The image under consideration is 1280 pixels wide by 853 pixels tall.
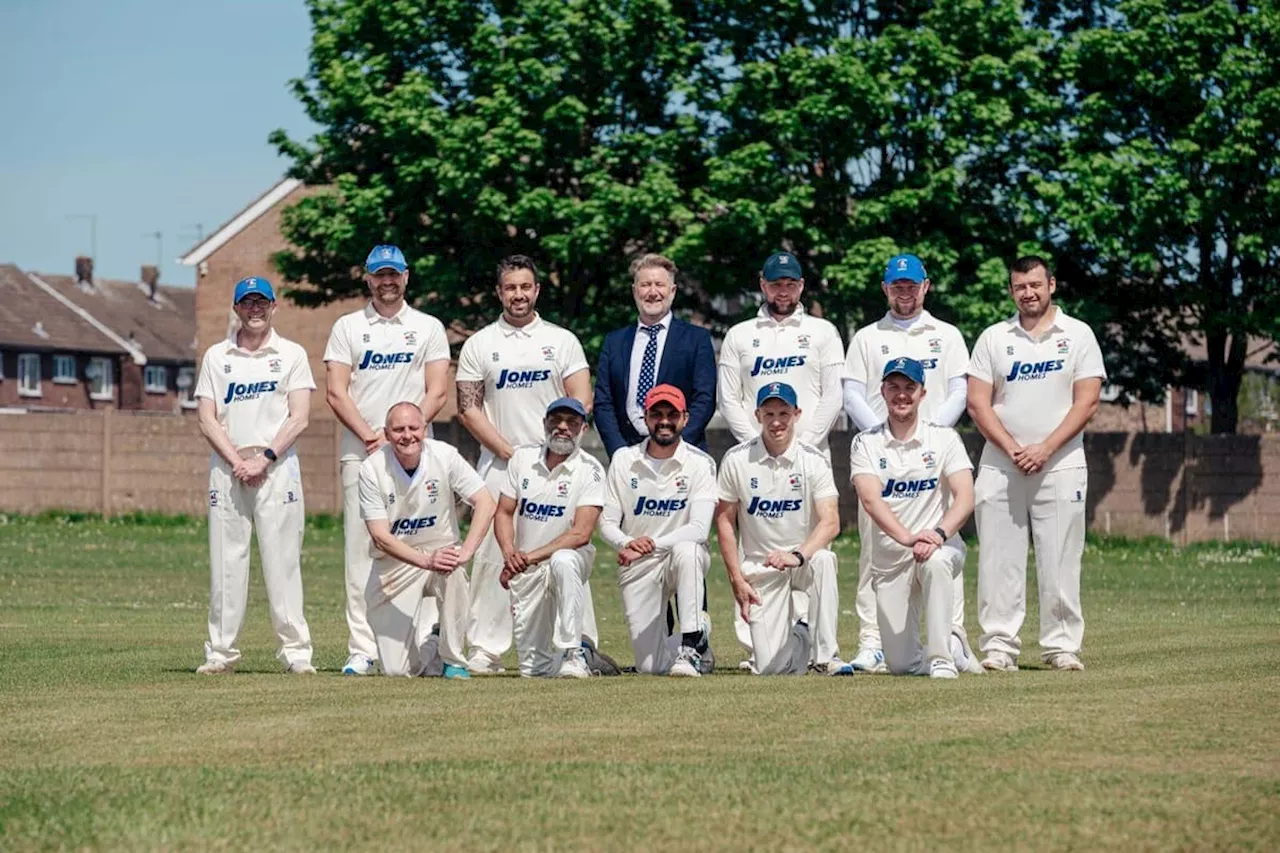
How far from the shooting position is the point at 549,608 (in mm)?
11297

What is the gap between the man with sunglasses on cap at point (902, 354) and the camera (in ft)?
38.5

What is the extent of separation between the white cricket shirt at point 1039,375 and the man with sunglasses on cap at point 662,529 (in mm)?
1759

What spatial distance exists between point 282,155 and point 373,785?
36.2 meters

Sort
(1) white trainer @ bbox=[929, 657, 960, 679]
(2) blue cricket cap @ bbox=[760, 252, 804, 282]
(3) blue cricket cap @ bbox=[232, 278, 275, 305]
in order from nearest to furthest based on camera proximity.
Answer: (1) white trainer @ bbox=[929, 657, 960, 679], (3) blue cricket cap @ bbox=[232, 278, 275, 305], (2) blue cricket cap @ bbox=[760, 252, 804, 282]

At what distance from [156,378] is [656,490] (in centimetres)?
8377

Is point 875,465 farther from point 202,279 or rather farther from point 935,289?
point 202,279

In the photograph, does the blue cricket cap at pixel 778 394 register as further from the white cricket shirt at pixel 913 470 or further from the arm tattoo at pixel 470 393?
the arm tattoo at pixel 470 393

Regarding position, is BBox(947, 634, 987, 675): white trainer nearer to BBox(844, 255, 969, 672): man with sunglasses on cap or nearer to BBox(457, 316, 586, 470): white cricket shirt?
BBox(844, 255, 969, 672): man with sunglasses on cap

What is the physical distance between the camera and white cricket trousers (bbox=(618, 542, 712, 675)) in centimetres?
1115

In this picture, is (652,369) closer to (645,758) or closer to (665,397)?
(665,397)

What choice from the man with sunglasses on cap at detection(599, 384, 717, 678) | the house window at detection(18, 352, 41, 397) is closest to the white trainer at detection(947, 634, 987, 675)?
the man with sunglasses on cap at detection(599, 384, 717, 678)

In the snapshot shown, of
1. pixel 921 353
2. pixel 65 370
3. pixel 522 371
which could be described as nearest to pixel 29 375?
pixel 65 370

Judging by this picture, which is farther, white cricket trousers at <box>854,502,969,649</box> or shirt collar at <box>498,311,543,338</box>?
shirt collar at <box>498,311,543,338</box>

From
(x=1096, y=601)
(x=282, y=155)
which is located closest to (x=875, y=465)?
(x=1096, y=601)
